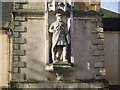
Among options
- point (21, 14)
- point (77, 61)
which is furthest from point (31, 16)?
point (77, 61)

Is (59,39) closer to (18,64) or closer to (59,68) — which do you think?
(59,68)

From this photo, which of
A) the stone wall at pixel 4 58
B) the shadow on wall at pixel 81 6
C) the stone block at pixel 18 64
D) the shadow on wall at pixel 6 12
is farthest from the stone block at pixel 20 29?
the shadow on wall at pixel 6 12

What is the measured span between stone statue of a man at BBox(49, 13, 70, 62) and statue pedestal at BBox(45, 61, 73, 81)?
0.23 m

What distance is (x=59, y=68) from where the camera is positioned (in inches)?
453

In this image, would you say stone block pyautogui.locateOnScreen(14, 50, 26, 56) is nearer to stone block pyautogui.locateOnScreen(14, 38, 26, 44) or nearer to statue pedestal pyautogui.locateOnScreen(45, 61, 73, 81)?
stone block pyautogui.locateOnScreen(14, 38, 26, 44)

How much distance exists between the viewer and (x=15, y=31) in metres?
11.9

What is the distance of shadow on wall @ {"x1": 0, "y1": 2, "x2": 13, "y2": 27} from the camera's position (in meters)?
15.2

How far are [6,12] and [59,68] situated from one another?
5.52m

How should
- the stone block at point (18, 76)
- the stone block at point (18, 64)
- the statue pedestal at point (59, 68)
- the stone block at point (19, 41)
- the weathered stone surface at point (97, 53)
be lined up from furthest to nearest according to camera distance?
the weathered stone surface at point (97, 53) → the stone block at point (19, 41) → the stone block at point (18, 64) → the stone block at point (18, 76) → the statue pedestal at point (59, 68)

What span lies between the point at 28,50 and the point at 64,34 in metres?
1.35

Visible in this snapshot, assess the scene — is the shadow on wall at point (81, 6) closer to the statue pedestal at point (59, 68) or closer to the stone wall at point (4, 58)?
the statue pedestal at point (59, 68)

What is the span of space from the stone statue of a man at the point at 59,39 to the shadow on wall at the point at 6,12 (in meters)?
3.57

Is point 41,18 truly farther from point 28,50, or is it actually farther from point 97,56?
point 97,56

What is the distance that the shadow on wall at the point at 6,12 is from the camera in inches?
598
